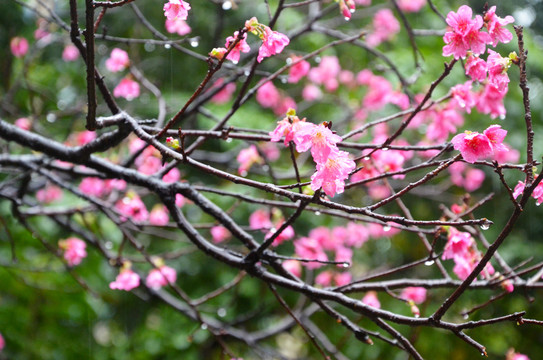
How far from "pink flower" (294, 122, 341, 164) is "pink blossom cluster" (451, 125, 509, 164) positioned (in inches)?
11.6

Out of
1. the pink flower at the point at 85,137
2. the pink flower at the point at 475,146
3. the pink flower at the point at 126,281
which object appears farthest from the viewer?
the pink flower at the point at 85,137

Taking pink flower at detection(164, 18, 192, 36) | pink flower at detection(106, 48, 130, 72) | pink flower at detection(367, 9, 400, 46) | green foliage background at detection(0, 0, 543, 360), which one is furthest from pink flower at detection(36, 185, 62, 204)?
pink flower at detection(367, 9, 400, 46)

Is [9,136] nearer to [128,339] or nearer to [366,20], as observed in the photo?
[128,339]

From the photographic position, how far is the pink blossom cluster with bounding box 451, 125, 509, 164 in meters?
1.02

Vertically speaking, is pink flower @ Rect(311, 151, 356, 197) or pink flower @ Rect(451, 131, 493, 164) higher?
pink flower @ Rect(451, 131, 493, 164)

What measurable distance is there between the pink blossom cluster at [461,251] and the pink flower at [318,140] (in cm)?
62

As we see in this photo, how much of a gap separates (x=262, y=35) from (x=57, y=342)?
10.1ft

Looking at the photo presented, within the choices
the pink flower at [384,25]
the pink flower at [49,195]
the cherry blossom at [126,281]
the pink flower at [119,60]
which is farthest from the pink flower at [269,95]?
the cherry blossom at [126,281]

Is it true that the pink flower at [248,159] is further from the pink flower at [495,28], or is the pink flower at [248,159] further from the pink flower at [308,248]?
the pink flower at [495,28]

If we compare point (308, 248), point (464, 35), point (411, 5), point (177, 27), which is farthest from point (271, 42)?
point (411, 5)

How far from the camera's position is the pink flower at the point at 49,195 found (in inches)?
132

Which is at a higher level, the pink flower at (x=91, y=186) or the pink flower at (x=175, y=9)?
the pink flower at (x=175, y=9)

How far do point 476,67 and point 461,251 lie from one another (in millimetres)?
509

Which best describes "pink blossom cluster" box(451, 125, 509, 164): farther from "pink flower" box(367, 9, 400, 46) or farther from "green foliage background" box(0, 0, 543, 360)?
"pink flower" box(367, 9, 400, 46)
